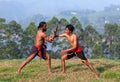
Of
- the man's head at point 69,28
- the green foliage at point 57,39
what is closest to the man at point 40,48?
the man's head at point 69,28

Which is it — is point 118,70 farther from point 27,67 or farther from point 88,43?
point 88,43

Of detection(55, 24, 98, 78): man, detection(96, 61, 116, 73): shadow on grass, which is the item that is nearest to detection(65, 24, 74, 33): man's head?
detection(55, 24, 98, 78): man

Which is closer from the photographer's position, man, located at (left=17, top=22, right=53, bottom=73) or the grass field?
the grass field

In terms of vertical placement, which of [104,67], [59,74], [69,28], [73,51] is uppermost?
[69,28]

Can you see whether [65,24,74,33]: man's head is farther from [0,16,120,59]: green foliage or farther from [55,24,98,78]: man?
[0,16,120,59]: green foliage

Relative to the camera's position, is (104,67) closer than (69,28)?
No

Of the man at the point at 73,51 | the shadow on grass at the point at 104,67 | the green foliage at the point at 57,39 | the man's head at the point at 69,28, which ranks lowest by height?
the green foliage at the point at 57,39

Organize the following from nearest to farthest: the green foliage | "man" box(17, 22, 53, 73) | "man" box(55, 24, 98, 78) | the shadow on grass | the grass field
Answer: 1. the grass field
2. "man" box(55, 24, 98, 78)
3. "man" box(17, 22, 53, 73)
4. the shadow on grass
5. the green foliage

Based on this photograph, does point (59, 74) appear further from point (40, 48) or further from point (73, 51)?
point (40, 48)

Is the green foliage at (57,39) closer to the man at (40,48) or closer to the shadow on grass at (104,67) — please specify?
the shadow on grass at (104,67)

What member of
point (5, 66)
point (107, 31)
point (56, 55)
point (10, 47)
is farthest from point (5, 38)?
point (5, 66)

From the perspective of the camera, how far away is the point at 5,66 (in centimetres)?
1470

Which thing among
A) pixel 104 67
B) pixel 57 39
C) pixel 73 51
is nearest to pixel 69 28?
pixel 73 51

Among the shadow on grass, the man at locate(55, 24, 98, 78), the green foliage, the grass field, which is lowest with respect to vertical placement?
the green foliage
